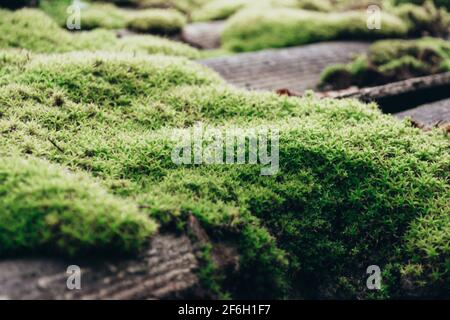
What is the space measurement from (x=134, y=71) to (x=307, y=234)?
2.43 metres

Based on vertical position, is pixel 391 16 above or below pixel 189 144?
above

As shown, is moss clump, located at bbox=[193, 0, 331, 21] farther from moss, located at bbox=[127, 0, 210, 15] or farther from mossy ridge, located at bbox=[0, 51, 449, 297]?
mossy ridge, located at bbox=[0, 51, 449, 297]

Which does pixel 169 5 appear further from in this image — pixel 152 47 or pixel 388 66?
pixel 388 66

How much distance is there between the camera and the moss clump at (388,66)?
6.27 meters

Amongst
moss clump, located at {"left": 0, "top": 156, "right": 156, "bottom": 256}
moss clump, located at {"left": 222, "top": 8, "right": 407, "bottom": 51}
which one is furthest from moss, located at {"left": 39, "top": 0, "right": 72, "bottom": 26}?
moss clump, located at {"left": 0, "top": 156, "right": 156, "bottom": 256}

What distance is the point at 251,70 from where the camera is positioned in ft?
20.7

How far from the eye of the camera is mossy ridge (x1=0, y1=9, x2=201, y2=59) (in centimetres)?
559

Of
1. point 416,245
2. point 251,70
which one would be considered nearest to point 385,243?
point 416,245

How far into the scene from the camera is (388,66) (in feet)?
21.0

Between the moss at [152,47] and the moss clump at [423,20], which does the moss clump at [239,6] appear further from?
the moss at [152,47]

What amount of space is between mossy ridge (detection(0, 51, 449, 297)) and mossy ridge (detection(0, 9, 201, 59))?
1996 mm

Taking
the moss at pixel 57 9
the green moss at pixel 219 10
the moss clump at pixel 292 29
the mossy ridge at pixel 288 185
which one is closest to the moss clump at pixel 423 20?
the moss clump at pixel 292 29
